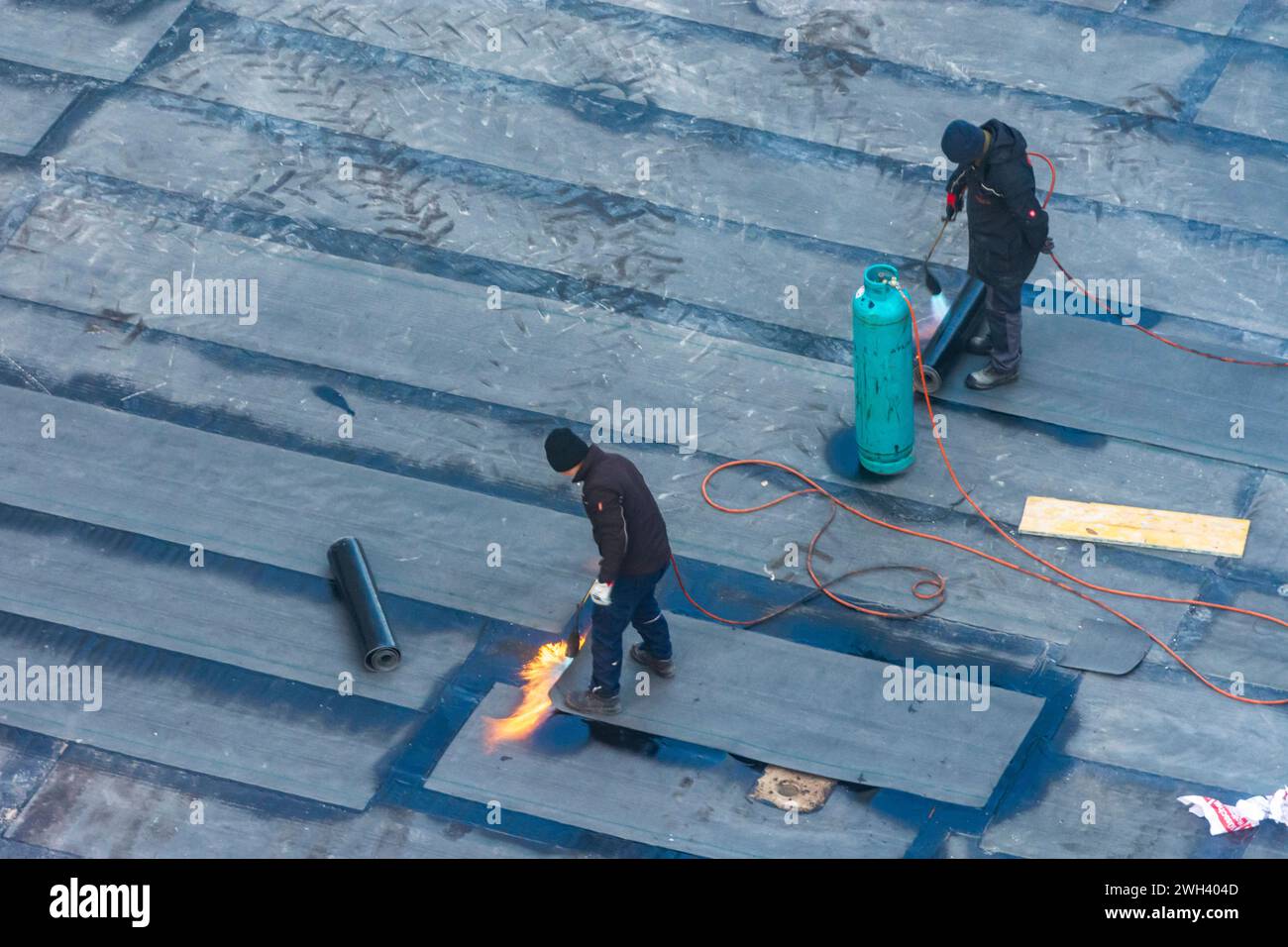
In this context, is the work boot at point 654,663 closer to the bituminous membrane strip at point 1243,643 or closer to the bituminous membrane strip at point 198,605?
the bituminous membrane strip at point 198,605

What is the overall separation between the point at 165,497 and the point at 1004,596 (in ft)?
18.0

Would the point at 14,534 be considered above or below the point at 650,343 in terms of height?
below

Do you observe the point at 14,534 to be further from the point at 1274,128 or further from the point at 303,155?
the point at 1274,128

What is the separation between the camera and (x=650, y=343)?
1258cm

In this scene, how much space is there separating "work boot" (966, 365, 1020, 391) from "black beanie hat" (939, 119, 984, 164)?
1.64 m

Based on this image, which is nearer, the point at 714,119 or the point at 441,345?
the point at 441,345

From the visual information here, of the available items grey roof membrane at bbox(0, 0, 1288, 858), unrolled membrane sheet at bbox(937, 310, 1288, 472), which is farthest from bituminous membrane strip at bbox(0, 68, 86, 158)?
unrolled membrane sheet at bbox(937, 310, 1288, 472)

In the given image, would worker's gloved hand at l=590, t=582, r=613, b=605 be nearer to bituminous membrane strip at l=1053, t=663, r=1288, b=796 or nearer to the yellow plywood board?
bituminous membrane strip at l=1053, t=663, r=1288, b=796
